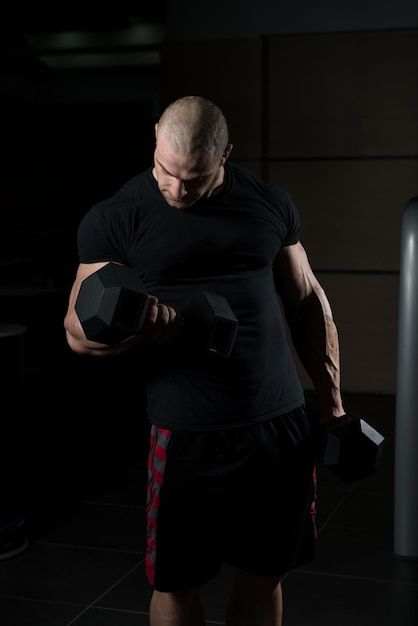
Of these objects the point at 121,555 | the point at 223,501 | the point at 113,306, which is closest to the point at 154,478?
the point at 223,501

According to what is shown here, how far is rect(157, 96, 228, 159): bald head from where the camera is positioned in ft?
4.90

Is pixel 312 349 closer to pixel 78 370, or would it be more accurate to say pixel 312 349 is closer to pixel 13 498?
pixel 13 498

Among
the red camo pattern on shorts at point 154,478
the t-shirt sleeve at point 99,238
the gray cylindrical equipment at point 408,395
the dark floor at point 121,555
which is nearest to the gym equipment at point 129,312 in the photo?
the t-shirt sleeve at point 99,238

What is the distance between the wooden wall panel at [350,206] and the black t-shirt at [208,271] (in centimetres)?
350

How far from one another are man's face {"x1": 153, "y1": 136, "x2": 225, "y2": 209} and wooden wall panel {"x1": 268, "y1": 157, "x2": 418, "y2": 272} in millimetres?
3660

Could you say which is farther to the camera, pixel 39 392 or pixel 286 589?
pixel 39 392

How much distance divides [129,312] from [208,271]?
0.86 feet

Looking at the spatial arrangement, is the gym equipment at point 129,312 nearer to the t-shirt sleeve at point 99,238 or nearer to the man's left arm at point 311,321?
the t-shirt sleeve at point 99,238

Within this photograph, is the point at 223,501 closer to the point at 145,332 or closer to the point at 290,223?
the point at 145,332

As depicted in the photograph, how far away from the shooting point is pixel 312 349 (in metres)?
1.79

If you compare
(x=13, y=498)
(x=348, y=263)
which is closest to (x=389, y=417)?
(x=348, y=263)

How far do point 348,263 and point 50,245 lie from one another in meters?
1.65

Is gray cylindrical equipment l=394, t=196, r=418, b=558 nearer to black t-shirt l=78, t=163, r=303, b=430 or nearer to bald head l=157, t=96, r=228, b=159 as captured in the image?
black t-shirt l=78, t=163, r=303, b=430

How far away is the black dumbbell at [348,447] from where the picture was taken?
1.70m
